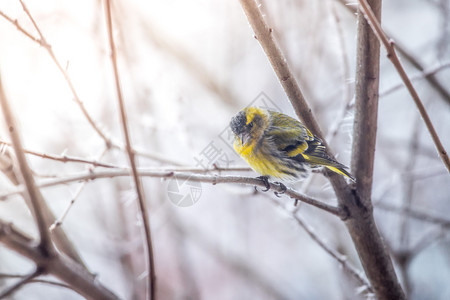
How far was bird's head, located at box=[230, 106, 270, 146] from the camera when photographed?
286cm

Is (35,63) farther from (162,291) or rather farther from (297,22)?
(162,291)

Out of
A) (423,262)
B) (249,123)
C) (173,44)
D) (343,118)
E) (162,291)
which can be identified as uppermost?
(173,44)

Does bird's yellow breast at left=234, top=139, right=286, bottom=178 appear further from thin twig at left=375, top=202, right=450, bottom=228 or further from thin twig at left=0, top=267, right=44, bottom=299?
thin twig at left=0, top=267, right=44, bottom=299

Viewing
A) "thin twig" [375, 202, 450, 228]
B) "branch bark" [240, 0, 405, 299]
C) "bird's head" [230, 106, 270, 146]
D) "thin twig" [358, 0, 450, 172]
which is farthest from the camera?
"thin twig" [375, 202, 450, 228]

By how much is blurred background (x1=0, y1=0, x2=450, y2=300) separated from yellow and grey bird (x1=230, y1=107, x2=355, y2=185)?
0.19 meters

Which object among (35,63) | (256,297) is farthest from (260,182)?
(256,297)

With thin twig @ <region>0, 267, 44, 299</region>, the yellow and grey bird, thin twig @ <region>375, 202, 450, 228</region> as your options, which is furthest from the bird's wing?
thin twig @ <region>0, 267, 44, 299</region>

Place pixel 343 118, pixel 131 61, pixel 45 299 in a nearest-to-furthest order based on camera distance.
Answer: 1. pixel 343 118
2. pixel 131 61
3. pixel 45 299

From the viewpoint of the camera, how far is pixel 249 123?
2.97 metres

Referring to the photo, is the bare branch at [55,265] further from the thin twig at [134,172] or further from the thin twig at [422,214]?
the thin twig at [422,214]

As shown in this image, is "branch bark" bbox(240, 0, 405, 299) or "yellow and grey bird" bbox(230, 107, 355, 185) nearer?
"branch bark" bbox(240, 0, 405, 299)

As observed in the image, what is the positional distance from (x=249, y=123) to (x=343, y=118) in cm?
75

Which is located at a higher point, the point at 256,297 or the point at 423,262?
the point at 423,262

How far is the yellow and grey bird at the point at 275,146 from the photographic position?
9.19ft
